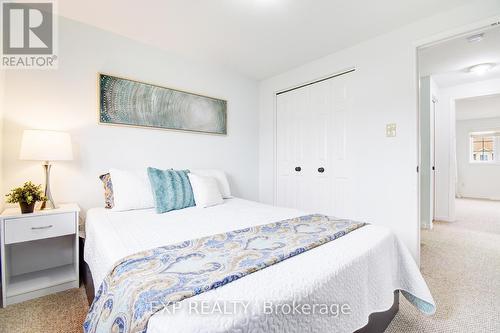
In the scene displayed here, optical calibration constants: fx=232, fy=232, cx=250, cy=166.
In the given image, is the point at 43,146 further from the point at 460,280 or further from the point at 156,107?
the point at 460,280

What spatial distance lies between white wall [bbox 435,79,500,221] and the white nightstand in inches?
208

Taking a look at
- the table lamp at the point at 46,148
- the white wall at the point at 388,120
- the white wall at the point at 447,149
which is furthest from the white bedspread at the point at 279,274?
the white wall at the point at 447,149

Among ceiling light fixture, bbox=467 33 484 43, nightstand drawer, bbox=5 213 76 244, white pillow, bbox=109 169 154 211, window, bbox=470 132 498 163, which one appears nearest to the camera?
nightstand drawer, bbox=5 213 76 244

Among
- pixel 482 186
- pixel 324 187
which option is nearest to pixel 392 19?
pixel 324 187

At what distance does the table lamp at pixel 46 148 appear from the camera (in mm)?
1731

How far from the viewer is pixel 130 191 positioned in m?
2.04

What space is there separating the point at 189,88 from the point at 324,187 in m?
2.10

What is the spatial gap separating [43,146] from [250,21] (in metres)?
2.02

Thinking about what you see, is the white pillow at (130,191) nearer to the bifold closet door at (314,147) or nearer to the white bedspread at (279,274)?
the white bedspread at (279,274)

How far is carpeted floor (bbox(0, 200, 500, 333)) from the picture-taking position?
1476 mm

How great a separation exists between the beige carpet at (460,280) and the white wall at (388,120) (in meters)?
0.37

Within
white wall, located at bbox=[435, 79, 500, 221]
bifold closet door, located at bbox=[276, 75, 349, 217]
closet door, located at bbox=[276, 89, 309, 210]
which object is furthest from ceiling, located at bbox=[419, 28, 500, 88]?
closet door, located at bbox=[276, 89, 309, 210]

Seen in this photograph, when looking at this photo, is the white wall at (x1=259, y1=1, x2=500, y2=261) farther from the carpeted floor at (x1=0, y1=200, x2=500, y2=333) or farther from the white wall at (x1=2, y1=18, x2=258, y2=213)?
the white wall at (x1=2, y1=18, x2=258, y2=213)

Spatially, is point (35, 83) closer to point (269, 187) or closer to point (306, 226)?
point (306, 226)
